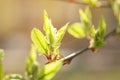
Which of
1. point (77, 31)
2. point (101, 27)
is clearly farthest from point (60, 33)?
point (77, 31)

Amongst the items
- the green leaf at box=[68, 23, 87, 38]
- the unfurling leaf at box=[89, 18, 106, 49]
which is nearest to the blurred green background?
the green leaf at box=[68, 23, 87, 38]

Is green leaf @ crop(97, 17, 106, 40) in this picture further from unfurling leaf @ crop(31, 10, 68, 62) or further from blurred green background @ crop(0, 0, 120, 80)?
blurred green background @ crop(0, 0, 120, 80)

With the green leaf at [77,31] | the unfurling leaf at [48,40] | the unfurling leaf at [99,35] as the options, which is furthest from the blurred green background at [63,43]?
the unfurling leaf at [48,40]

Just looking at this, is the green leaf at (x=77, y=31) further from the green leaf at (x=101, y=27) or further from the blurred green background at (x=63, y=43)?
the blurred green background at (x=63, y=43)

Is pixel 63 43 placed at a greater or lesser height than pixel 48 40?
lesser

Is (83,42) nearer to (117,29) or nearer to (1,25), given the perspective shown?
(1,25)

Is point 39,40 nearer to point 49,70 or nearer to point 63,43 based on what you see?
point 49,70
